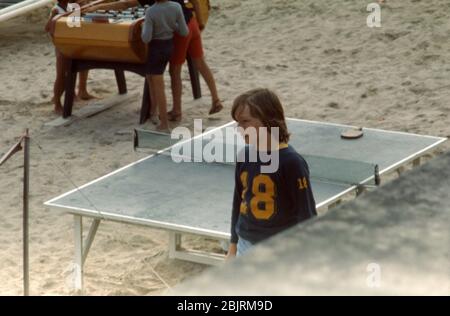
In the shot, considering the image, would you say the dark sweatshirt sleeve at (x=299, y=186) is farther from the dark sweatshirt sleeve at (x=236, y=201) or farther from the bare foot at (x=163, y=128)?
the bare foot at (x=163, y=128)

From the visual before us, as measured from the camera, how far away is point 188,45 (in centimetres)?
846

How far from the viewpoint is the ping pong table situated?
16.4 feet

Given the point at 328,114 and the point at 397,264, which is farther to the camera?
the point at 328,114

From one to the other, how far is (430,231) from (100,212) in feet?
12.8

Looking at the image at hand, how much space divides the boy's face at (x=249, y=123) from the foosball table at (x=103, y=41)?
177 inches

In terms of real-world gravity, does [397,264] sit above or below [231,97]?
above

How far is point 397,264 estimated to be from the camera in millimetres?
1132

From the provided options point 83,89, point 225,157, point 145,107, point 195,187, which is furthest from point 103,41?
point 195,187

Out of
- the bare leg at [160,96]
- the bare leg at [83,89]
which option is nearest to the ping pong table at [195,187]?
the bare leg at [160,96]

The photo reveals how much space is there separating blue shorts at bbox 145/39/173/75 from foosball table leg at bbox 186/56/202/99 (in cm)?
84

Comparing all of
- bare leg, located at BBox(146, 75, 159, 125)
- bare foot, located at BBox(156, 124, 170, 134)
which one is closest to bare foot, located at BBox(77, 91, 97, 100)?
bare leg, located at BBox(146, 75, 159, 125)

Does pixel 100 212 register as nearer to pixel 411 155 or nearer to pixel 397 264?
pixel 411 155

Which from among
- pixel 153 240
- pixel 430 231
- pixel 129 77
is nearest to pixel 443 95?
pixel 129 77

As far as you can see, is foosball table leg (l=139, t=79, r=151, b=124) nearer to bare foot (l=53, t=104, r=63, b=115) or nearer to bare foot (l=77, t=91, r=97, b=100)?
bare foot (l=53, t=104, r=63, b=115)
